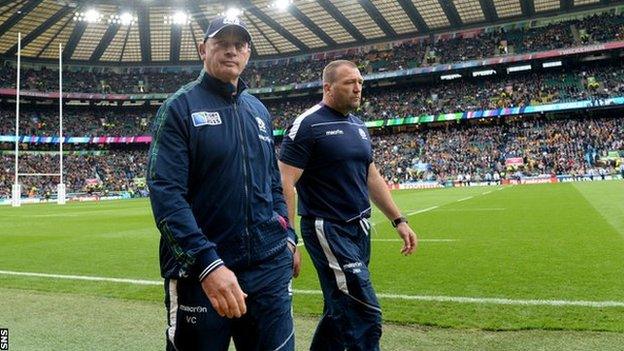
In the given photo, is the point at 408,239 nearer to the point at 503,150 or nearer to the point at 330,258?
the point at 330,258

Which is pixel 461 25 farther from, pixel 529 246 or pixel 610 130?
pixel 529 246

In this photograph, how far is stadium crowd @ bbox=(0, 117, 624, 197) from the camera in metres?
44.9

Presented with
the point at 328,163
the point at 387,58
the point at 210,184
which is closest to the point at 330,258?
the point at 328,163

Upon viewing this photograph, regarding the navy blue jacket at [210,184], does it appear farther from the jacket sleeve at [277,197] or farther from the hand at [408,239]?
the hand at [408,239]

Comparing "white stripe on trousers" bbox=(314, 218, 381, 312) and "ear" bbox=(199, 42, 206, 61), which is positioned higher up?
"ear" bbox=(199, 42, 206, 61)

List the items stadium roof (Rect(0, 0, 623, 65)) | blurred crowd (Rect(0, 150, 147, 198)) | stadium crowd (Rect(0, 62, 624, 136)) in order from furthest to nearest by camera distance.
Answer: blurred crowd (Rect(0, 150, 147, 198)) → stadium crowd (Rect(0, 62, 624, 136)) → stadium roof (Rect(0, 0, 623, 65))

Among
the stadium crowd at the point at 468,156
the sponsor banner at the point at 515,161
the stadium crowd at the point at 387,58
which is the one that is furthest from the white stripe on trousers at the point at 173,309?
the stadium crowd at the point at 387,58

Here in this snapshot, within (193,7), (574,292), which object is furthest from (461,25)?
(574,292)

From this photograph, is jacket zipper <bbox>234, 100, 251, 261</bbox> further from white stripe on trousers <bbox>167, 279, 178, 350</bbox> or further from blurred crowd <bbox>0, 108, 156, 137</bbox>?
blurred crowd <bbox>0, 108, 156, 137</bbox>

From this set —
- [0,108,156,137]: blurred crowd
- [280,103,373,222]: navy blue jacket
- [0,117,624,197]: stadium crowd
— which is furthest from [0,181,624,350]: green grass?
[0,108,156,137]: blurred crowd

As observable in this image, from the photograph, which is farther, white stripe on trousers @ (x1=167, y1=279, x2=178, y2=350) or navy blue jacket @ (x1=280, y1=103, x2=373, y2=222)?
navy blue jacket @ (x1=280, y1=103, x2=373, y2=222)

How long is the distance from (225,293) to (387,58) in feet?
201

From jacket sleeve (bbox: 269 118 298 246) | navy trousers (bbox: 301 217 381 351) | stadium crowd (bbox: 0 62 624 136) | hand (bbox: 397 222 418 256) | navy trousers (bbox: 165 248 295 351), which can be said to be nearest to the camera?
navy trousers (bbox: 165 248 295 351)

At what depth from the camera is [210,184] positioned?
264 centimetres
